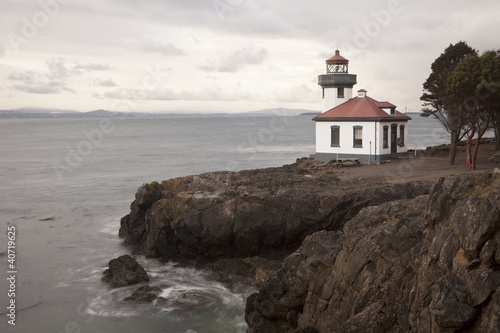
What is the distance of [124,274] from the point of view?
682 inches

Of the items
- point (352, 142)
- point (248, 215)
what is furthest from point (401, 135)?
point (248, 215)

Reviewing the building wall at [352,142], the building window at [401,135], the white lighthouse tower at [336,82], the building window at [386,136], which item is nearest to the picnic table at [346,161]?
the building wall at [352,142]

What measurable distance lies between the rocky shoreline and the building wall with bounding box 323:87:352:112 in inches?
436

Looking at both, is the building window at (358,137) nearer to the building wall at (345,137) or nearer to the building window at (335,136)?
the building wall at (345,137)

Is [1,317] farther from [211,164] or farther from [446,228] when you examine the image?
[211,164]

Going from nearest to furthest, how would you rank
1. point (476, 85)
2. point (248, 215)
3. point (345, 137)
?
point (248, 215) < point (476, 85) < point (345, 137)

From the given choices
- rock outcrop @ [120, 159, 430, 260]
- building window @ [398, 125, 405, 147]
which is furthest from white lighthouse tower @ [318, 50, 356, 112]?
rock outcrop @ [120, 159, 430, 260]

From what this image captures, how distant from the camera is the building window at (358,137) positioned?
2992 cm

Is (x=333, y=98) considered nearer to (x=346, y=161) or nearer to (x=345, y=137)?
(x=345, y=137)

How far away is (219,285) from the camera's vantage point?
1692cm

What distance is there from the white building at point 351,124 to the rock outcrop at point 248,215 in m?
9.55

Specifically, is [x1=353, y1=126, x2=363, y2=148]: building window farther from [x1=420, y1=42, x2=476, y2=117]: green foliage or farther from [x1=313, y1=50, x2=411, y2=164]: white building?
[x1=420, y1=42, x2=476, y2=117]: green foliage

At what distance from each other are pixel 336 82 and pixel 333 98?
1.01 m

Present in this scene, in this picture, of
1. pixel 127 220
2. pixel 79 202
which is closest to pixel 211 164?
pixel 79 202
